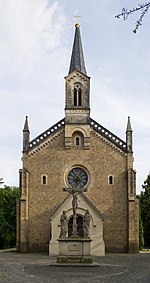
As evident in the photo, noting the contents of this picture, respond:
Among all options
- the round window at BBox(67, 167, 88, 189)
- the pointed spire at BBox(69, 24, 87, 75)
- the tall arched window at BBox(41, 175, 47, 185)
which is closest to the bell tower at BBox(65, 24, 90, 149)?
the pointed spire at BBox(69, 24, 87, 75)

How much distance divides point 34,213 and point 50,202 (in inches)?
69.9

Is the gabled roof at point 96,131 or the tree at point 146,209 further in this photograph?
the tree at point 146,209

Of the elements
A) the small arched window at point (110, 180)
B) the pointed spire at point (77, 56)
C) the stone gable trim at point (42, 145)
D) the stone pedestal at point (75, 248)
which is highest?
the pointed spire at point (77, 56)

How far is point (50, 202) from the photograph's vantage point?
39.0 m

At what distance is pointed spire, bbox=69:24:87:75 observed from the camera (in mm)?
43031

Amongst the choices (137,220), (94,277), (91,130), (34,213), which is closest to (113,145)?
(91,130)

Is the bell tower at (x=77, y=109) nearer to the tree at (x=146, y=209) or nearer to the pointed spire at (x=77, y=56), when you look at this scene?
the pointed spire at (x=77, y=56)

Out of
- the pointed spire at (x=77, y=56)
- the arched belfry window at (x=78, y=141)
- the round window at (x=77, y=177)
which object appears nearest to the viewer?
Answer: the round window at (x=77, y=177)

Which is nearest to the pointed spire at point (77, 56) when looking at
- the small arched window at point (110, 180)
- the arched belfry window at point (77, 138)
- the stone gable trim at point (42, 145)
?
the arched belfry window at point (77, 138)

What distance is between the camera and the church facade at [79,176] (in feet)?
125

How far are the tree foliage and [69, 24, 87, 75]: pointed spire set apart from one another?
2576 cm

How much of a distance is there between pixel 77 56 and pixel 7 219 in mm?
29737

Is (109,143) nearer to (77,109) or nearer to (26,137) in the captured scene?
(77,109)

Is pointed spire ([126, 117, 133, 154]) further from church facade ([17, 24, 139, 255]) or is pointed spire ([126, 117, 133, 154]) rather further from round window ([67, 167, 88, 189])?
round window ([67, 167, 88, 189])
